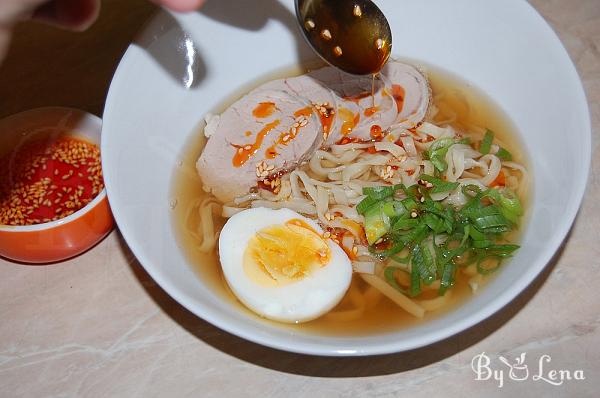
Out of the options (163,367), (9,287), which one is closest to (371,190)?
(163,367)

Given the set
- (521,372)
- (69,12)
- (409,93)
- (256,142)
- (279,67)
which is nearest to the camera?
(521,372)

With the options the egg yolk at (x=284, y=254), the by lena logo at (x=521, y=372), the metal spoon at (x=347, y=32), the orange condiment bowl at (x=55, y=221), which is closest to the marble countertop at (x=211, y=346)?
the by lena logo at (x=521, y=372)

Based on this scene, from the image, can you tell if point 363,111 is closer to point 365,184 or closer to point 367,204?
point 365,184

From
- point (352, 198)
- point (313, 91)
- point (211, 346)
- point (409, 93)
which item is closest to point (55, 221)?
point (211, 346)

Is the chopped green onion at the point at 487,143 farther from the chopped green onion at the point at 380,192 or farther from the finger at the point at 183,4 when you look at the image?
the finger at the point at 183,4

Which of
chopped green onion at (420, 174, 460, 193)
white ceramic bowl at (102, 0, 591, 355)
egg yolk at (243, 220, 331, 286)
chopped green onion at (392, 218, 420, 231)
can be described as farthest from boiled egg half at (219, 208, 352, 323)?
chopped green onion at (420, 174, 460, 193)

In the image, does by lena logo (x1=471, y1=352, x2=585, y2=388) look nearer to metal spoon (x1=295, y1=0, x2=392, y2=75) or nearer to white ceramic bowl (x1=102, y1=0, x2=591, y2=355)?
white ceramic bowl (x1=102, y1=0, x2=591, y2=355)

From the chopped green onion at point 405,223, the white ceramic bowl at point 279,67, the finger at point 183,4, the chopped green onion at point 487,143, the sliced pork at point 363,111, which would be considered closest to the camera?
the finger at point 183,4
